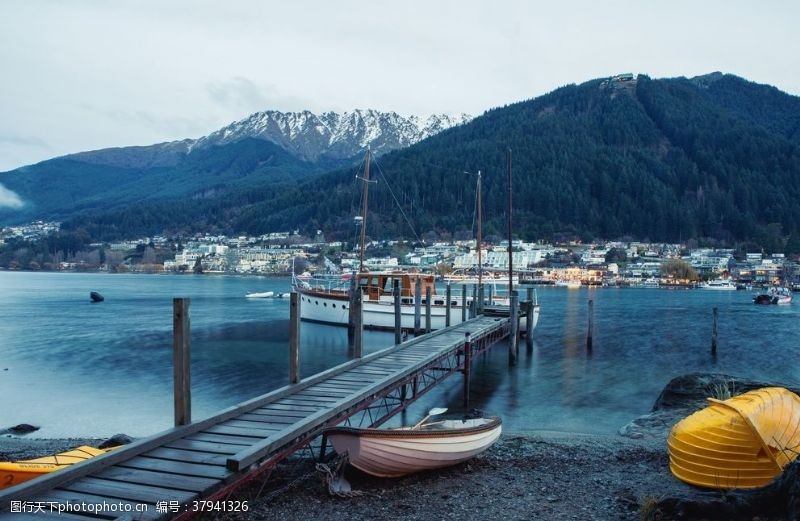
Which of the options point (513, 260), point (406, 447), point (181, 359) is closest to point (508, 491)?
point (406, 447)

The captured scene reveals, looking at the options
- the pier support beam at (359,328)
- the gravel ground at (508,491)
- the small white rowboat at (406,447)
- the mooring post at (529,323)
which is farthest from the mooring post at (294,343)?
the mooring post at (529,323)

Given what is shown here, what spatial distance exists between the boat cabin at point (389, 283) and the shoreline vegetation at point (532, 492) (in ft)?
71.6

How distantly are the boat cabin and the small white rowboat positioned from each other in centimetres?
2376

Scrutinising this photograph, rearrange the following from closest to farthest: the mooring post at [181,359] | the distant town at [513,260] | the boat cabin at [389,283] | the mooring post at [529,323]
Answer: the mooring post at [181,359], the mooring post at [529,323], the boat cabin at [389,283], the distant town at [513,260]

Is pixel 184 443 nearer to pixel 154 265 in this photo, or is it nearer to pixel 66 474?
pixel 66 474

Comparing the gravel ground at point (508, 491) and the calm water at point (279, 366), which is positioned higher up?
the gravel ground at point (508, 491)

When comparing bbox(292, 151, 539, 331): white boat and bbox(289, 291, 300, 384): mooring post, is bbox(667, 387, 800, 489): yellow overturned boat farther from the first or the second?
bbox(292, 151, 539, 331): white boat

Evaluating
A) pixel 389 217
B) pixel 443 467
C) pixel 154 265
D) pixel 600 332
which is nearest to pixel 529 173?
pixel 389 217

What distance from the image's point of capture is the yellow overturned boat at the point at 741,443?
834cm

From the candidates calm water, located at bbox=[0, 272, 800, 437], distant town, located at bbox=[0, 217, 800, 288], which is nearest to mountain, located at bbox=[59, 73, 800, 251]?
distant town, located at bbox=[0, 217, 800, 288]

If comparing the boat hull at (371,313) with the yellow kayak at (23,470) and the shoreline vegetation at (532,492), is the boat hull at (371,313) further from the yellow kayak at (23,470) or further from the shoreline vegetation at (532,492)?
the yellow kayak at (23,470)

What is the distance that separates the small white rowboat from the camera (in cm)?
895

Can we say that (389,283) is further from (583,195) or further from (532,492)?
(583,195)

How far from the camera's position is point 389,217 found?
175125mm
